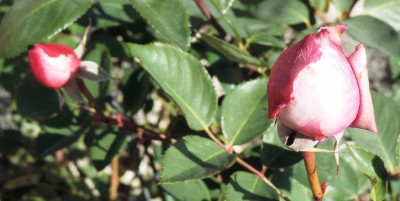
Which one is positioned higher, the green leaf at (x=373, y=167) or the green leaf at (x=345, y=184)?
the green leaf at (x=373, y=167)

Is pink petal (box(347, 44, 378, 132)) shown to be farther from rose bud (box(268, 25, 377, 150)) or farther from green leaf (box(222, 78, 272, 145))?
green leaf (box(222, 78, 272, 145))

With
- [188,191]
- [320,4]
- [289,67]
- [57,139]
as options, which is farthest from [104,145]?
[289,67]

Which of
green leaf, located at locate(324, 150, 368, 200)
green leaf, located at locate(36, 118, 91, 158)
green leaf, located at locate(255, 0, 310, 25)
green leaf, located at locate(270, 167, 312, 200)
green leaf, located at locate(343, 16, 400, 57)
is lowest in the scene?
green leaf, located at locate(324, 150, 368, 200)

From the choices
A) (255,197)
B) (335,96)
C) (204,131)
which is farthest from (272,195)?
(335,96)

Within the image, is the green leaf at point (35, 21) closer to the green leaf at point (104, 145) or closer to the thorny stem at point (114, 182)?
the green leaf at point (104, 145)

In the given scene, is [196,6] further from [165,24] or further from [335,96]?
[335,96]

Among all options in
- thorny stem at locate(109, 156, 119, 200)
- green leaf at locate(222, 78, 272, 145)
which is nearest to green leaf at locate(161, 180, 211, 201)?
green leaf at locate(222, 78, 272, 145)

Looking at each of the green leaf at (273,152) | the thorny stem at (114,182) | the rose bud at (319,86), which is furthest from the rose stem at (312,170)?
the thorny stem at (114,182)
